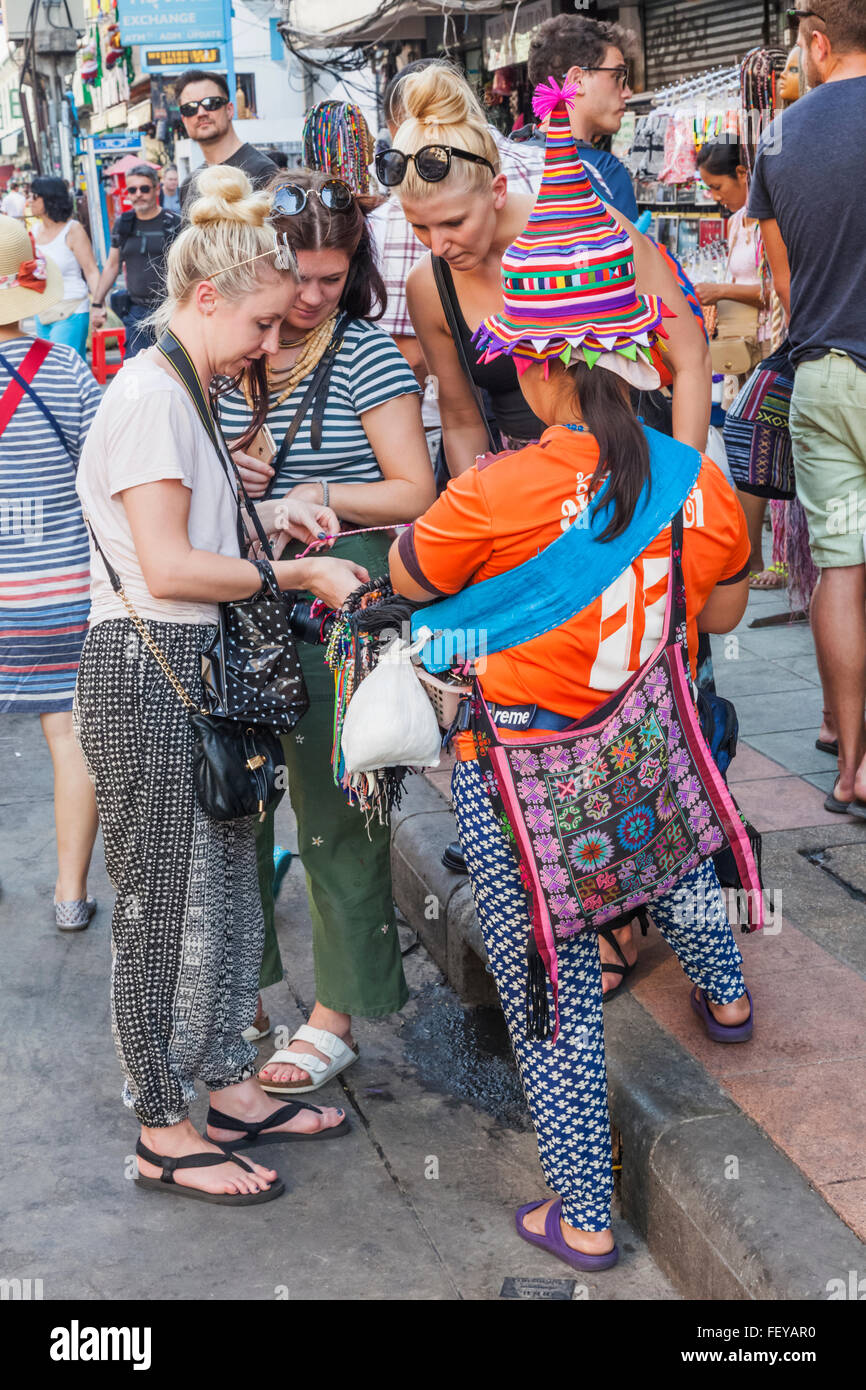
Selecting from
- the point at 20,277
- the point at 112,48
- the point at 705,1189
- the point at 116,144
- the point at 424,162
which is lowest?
the point at 705,1189

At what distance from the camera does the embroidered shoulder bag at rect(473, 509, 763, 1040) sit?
2.37m

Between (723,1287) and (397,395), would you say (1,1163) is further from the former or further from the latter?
(397,395)

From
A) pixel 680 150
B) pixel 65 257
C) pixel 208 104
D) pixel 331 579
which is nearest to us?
pixel 331 579

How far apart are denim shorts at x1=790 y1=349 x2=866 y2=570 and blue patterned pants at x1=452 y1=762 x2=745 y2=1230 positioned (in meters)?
2.00

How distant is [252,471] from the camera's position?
119 inches

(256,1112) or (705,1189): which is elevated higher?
(705,1189)

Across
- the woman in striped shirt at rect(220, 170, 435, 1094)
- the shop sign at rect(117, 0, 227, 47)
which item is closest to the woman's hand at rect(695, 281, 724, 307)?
the woman in striped shirt at rect(220, 170, 435, 1094)

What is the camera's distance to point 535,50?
4.41m

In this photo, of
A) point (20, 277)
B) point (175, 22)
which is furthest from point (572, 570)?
point (175, 22)

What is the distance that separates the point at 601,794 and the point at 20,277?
8.41 feet

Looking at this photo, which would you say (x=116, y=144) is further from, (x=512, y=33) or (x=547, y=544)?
(x=547, y=544)
